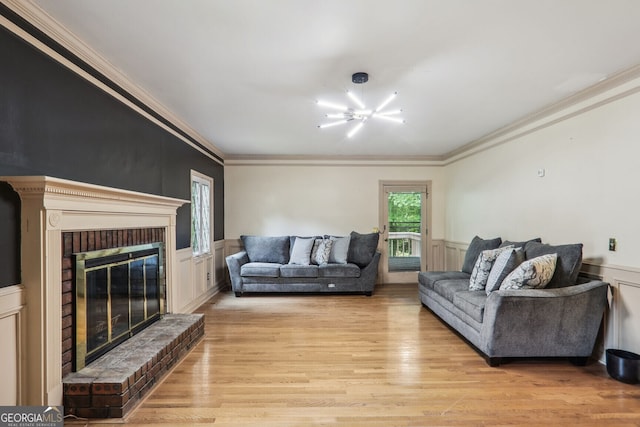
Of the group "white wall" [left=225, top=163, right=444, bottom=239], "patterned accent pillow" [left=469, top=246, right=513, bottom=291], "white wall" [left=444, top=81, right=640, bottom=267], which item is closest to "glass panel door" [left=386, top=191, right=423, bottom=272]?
"white wall" [left=225, top=163, right=444, bottom=239]

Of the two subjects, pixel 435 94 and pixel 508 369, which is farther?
pixel 435 94

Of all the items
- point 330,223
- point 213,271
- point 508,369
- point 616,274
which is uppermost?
point 330,223

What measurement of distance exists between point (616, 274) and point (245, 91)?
3605 millimetres

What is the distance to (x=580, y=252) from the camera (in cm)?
289

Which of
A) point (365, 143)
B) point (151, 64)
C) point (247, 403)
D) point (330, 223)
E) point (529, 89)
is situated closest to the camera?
point (247, 403)

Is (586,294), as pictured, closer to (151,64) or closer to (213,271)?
(151,64)

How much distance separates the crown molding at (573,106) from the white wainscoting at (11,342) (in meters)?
4.47

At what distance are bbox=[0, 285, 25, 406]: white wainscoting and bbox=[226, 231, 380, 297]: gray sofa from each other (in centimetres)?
349

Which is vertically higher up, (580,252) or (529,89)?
(529,89)

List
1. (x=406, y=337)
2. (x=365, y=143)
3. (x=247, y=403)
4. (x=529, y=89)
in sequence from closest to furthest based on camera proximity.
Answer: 1. (x=247, y=403)
2. (x=529, y=89)
3. (x=406, y=337)
4. (x=365, y=143)

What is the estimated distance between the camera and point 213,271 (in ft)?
17.8

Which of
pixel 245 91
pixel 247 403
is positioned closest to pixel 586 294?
pixel 247 403

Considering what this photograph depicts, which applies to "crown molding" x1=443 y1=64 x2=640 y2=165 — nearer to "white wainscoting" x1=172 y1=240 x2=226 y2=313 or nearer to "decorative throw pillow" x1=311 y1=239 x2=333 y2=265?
"decorative throw pillow" x1=311 y1=239 x2=333 y2=265

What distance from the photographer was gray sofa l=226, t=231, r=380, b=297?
5.32 meters
